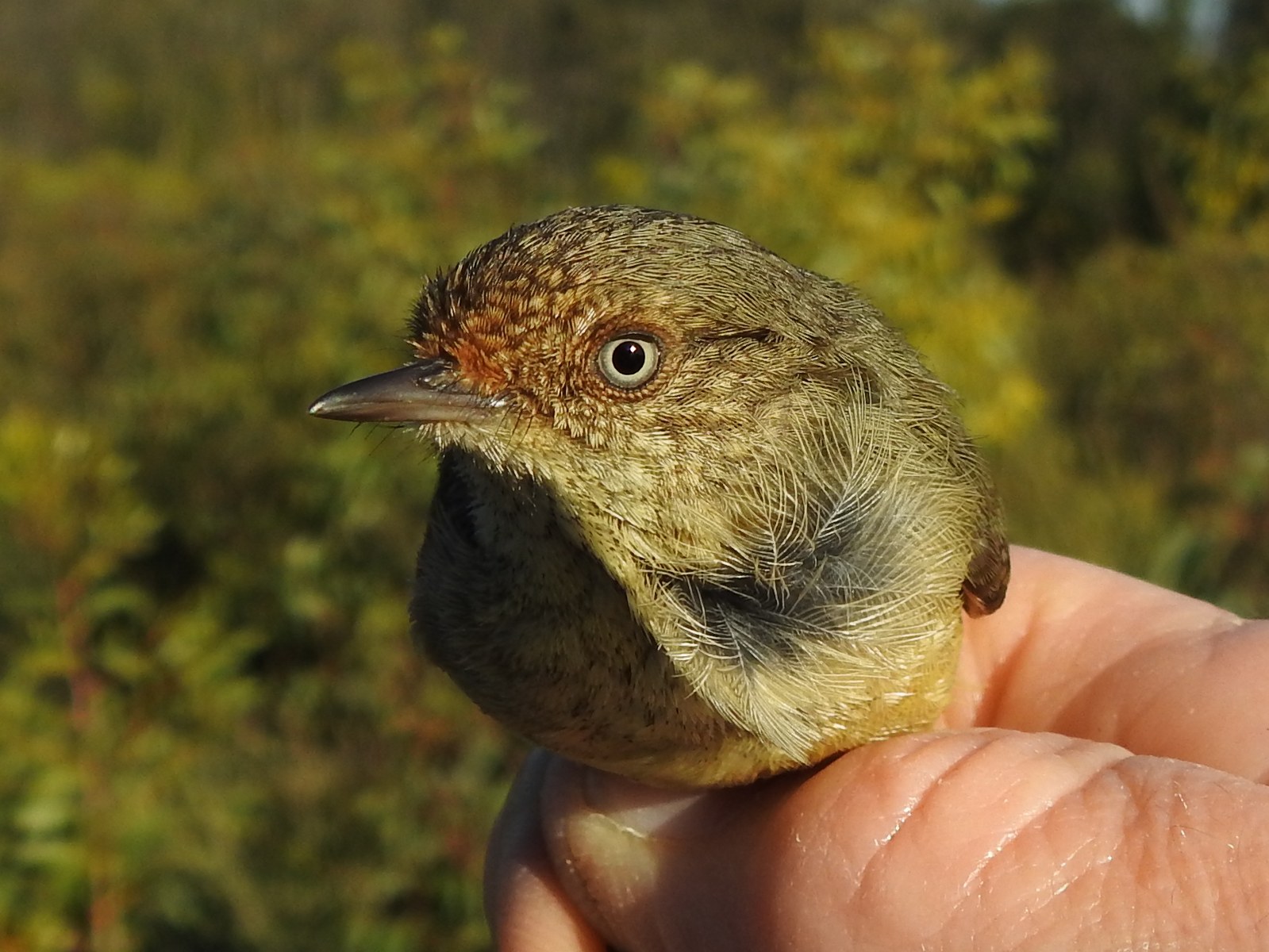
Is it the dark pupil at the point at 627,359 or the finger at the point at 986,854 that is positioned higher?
the dark pupil at the point at 627,359

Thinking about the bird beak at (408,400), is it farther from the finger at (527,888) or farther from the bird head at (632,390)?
the finger at (527,888)

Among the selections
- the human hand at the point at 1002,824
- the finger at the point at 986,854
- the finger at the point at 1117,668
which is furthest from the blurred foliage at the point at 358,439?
the finger at the point at 986,854

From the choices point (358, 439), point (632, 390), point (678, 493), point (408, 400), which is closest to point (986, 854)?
point (678, 493)

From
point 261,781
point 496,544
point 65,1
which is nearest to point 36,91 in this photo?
point 65,1

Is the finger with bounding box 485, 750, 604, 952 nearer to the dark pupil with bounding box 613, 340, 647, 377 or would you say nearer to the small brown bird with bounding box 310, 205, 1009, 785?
the small brown bird with bounding box 310, 205, 1009, 785

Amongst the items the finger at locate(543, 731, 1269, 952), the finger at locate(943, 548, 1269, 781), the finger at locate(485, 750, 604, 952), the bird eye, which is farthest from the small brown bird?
the finger at locate(485, 750, 604, 952)

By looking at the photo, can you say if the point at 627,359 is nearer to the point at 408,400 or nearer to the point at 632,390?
the point at 632,390
